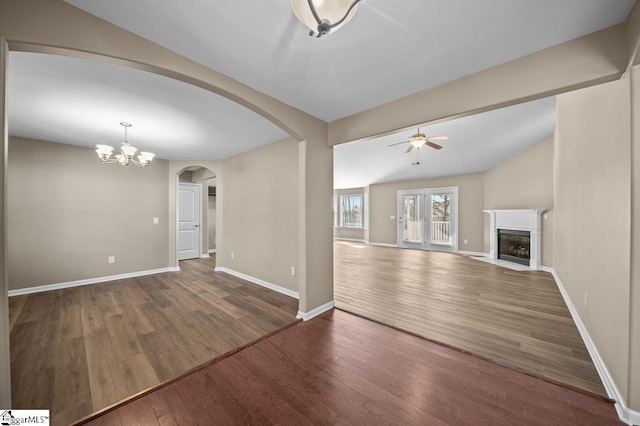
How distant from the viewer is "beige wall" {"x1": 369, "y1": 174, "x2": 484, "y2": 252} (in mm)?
6859

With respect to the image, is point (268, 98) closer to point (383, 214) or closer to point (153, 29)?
point (153, 29)

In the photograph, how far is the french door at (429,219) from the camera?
7.37 metres

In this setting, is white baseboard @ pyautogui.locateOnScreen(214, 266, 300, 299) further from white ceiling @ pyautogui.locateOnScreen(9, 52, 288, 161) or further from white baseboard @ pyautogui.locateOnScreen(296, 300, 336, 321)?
white ceiling @ pyautogui.locateOnScreen(9, 52, 288, 161)

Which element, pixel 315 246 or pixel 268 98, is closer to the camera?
pixel 268 98

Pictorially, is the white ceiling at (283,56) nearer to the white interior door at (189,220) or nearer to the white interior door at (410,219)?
the white interior door at (189,220)

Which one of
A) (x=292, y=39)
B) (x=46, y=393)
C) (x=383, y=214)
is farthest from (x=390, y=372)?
(x=383, y=214)

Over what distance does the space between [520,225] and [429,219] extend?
2.64 meters

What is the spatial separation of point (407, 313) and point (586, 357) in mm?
1538

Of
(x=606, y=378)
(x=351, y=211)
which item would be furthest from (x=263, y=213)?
(x=351, y=211)

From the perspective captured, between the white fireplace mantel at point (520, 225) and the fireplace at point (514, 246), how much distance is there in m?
0.12

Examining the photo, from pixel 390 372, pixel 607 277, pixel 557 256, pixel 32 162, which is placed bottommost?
pixel 390 372

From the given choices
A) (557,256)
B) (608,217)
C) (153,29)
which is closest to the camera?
(153,29)

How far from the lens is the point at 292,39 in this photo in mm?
1609

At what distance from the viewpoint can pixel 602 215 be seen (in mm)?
1902
